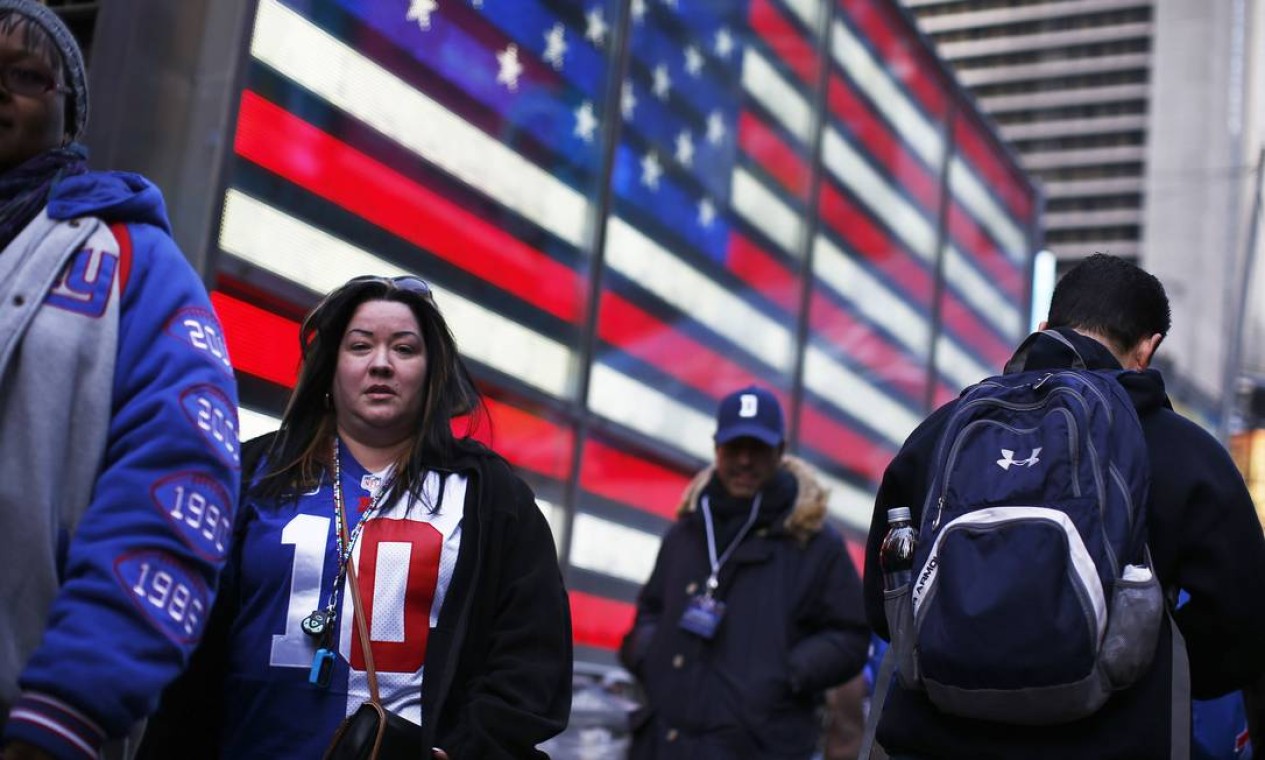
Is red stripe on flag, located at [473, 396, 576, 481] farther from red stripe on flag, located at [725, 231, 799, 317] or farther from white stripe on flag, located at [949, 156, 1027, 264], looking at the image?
white stripe on flag, located at [949, 156, 1027, 264]

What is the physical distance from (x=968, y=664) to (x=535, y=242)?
4906 millimetres

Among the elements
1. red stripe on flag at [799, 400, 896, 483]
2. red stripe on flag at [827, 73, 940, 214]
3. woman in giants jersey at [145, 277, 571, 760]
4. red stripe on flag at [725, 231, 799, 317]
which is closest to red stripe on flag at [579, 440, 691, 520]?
red stripe on flag at [725, 231, 799, 317]

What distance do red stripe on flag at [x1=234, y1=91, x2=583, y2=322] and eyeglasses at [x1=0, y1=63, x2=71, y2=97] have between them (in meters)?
2.98

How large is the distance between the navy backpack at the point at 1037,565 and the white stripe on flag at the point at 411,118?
3.47 m

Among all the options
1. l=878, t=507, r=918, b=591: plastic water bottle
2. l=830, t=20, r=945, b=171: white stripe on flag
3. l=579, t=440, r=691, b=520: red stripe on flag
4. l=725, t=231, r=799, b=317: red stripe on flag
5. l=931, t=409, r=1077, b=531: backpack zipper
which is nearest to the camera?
l=931, t=409, r=1077, b=531: backpack zipper

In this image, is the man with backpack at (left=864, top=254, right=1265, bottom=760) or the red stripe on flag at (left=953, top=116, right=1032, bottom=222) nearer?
the man with backpack at (left=864, top=254, right=1265, bottom=760)

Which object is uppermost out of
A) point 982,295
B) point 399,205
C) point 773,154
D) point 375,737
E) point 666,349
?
point 982,295

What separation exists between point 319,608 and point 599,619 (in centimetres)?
512

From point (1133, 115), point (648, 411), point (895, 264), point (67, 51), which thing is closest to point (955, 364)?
point (895, 264)

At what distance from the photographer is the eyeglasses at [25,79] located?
7.70ft

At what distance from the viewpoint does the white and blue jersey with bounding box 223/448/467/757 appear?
2.99 meters

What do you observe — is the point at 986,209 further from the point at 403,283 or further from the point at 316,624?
the point at 316,624

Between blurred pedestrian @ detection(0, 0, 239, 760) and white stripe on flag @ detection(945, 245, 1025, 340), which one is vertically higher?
white stripe on flag @ detection(945, 245, 1025, 340)

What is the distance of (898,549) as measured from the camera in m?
3.18
